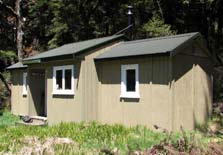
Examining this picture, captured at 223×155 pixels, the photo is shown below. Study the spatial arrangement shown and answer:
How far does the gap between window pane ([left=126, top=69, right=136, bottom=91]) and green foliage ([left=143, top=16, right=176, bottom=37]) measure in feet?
36.8

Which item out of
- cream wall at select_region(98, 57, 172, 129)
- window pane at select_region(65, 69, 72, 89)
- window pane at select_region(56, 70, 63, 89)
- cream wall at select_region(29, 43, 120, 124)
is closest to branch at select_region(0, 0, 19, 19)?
window pane at select_region(56, 70, 63, 89)

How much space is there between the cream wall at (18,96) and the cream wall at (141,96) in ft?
26.2

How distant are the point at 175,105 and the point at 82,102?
164 inches

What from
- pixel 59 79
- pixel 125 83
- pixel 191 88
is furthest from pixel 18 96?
pixel 191 88

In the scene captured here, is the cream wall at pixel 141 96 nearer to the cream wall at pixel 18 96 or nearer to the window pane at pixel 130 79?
the window pane at pixel 130 79

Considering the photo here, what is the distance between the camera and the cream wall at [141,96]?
14625 mm

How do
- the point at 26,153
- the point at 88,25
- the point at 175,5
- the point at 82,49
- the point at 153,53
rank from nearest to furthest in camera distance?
1. the point at 26,153
2. the point at 153,53
3. the point at 82,49
4. the point at 175,5
5. the point at 88,25

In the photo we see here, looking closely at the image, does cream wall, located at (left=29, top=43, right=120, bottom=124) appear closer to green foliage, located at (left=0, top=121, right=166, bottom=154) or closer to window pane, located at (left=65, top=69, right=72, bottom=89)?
window pane, located at (left=65, top=69, right=72, bottom=89)

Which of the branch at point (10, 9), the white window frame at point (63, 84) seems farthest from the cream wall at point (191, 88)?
the branch at point (10, 9)

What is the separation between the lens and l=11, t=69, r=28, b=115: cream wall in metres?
24.5

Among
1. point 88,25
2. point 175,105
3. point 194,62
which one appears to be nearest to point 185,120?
point 175,105

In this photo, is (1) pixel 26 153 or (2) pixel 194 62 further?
(2) pixel 194 62

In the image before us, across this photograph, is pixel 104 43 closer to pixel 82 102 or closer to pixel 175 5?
pixel 82 102

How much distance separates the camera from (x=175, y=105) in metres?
14.6
